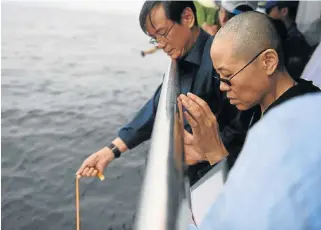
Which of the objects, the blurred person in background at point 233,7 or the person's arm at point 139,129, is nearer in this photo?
the person's arm at point 139,129

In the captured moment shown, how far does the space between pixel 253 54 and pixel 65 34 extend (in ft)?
69.3

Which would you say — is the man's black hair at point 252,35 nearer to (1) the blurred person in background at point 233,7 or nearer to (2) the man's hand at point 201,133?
(2) the man's hand at point 201,133

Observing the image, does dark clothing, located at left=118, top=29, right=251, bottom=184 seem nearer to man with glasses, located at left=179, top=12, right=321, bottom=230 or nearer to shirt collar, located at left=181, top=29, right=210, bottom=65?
shirt collar, located at left=181, top=29, right=210, bottom=65

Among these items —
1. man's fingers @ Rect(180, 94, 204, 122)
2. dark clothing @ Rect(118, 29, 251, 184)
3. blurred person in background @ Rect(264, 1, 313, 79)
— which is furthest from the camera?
blurred person in background @ Rect(264, 1, 313, 79)

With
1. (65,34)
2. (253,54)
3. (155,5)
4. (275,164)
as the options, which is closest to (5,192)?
(155,5)

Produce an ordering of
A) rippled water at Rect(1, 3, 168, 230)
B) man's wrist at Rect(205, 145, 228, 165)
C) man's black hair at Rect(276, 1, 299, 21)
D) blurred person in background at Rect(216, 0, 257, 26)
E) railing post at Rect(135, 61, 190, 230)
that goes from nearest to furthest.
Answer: railing post at Rect(135, 61, 190, 230)
man's wrist at Rect(205, 145, 228, 165)
blurred person in background at Rect(216, 0, 257, 26)
man's black hair at Rect(276, 1, 299, 21)
rippled water at Rect(1, 3, 168, 230)

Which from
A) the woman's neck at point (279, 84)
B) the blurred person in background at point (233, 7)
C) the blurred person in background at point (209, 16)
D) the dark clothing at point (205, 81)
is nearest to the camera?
the woman's neck at point (279, 84)

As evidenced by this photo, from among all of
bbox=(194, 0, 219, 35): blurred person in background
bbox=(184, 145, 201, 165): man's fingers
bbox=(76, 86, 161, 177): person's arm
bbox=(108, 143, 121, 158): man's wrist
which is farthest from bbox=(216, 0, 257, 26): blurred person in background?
bbox=(184, 145, 201, 165): man's fingers

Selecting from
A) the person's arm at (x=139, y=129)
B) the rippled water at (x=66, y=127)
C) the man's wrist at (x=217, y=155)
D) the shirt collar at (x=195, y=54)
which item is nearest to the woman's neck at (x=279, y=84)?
the man's wrist at (x=217, y=155)

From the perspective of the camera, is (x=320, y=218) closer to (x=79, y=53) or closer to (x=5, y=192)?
(x=5, y=192)

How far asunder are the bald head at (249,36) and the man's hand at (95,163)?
1208 mm

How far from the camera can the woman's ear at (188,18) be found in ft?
8.36

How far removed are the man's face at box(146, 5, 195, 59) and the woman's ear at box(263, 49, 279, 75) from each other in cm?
100

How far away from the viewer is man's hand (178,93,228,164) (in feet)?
5.94
